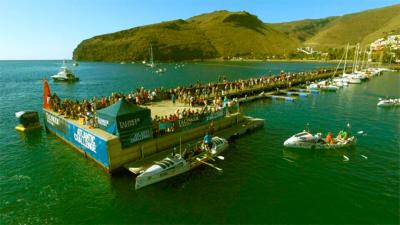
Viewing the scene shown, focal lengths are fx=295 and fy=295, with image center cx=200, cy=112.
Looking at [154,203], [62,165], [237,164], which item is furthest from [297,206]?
[62,165]

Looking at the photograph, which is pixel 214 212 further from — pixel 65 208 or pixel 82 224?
pixel 65 208

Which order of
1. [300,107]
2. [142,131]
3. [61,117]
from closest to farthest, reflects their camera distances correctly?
[142,131], [61,117], [300,107]

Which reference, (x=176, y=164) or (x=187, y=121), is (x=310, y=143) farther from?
(x=176, y=164)

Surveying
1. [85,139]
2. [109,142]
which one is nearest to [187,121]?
[109,142]

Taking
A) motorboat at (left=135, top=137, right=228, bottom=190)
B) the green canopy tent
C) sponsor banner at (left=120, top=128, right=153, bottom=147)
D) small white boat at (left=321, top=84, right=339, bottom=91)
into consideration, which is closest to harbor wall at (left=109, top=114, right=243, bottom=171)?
sponsor banner at (left=120, top=128, right=153, bottom=147)

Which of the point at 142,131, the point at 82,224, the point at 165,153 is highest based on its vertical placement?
the point at 142,131
